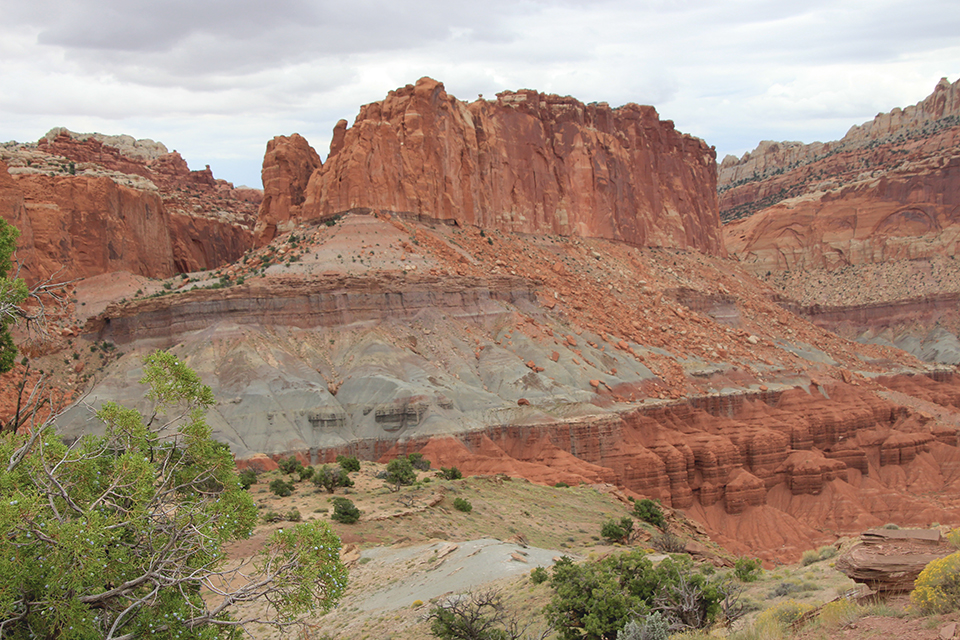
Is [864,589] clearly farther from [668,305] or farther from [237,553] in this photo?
[668,305]

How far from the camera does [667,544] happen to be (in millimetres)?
32125

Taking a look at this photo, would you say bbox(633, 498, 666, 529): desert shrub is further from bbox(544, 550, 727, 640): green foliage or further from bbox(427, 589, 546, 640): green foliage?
bbox(544, 550, 727, 640): green foliage

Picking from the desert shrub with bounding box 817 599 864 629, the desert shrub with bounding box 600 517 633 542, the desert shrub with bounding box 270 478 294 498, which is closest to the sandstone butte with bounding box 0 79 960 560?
the desert shrub with bounding box 270 478 294 498

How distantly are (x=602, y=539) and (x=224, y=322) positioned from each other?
102ft

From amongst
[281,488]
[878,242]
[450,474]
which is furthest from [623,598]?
[878,242]

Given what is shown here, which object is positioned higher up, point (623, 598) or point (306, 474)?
point (623, 598)

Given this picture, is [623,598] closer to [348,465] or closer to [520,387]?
[348,465]

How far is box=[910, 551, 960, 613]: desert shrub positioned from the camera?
1173 cm

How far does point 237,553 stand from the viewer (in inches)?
1035

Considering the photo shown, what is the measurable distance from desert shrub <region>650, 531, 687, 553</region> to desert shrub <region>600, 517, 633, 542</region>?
1139mm

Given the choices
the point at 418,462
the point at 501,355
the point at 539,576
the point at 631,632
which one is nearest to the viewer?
the point at 631,632

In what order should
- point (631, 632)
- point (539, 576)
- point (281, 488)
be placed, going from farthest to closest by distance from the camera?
point (281, 488), point (539, 576), point (631, 632)

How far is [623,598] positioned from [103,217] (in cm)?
6116

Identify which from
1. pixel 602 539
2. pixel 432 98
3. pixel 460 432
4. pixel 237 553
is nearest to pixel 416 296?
pixel 460 432
